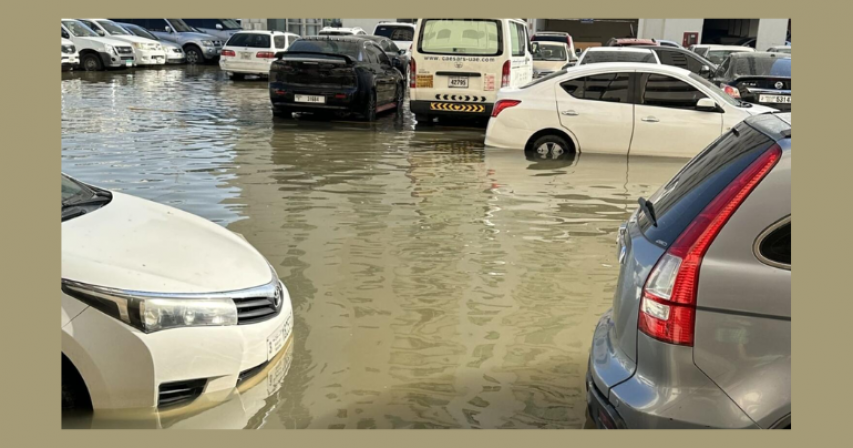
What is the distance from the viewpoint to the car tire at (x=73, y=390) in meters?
3.69

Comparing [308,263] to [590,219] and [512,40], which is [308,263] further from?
[512,40]

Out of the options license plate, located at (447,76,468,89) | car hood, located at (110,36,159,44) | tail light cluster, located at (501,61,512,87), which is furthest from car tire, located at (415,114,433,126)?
car hood, located at (110,36,159,44)

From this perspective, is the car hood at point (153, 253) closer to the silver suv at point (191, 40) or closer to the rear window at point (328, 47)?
the rear window at point (328, 47)

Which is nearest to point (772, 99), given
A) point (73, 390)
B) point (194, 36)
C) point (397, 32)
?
point (73, 390)

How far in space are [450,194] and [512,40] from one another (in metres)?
6.32

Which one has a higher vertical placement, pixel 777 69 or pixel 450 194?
pixel 777 69

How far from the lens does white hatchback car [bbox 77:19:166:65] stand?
89.0ft

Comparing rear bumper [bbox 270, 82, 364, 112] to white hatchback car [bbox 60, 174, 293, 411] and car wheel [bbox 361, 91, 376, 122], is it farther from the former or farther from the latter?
white hatchback car [bbox 60, 174, 293, 411]

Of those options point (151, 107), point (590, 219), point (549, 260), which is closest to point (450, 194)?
point (590, 219)

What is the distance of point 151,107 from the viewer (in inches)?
657

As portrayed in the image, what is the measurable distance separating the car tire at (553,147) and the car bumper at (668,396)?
28.2 feet

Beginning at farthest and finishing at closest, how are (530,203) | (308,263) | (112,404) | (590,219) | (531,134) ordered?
1. (531,134)
2. (530,203)
3. (590,219)
4. (308,263)
5. (112,404)

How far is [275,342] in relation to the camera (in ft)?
14.4

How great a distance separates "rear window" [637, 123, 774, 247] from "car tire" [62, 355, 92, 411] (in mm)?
2562
